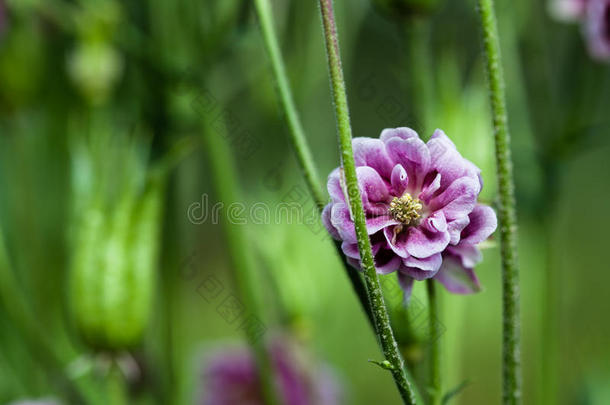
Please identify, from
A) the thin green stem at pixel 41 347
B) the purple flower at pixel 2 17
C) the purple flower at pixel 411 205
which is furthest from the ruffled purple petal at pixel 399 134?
the purple flower at pixel 2 17

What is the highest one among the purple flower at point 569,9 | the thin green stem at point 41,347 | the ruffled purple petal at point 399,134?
Answer: the purple flower at point 569,9

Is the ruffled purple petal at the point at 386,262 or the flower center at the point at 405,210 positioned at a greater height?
the flower center at the point at 405,210

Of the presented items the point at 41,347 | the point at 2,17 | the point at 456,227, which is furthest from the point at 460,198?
the point at 2,17

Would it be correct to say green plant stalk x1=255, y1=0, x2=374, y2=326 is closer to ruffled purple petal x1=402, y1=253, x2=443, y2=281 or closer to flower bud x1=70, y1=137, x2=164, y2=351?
ruffled purple petal x1=402, y1=253, x2=443, y2=281

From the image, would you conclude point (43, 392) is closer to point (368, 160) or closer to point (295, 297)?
point (295, 297)

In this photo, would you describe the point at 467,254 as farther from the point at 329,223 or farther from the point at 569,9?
the point at 569,9

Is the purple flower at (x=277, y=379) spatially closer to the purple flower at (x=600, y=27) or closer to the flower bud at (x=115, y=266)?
the flower bud at (x=115, y=266)

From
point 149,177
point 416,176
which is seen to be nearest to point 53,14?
point 149,177
